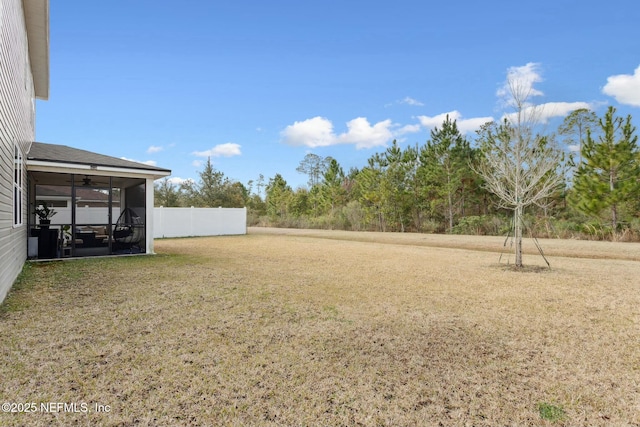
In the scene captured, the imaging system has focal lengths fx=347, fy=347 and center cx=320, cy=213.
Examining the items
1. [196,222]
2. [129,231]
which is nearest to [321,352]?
[129,231]

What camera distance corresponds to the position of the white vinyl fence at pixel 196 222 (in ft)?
57.7

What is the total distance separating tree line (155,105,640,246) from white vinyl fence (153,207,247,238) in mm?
10680

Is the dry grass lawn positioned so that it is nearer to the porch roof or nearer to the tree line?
the porch roof

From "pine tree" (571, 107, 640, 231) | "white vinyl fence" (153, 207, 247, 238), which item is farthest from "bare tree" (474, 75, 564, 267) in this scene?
"white vinyl fence" (153, 207, 247, 238)

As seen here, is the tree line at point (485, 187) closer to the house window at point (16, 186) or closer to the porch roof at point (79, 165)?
the porch roof at point (79, 165)

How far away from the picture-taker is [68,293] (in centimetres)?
532

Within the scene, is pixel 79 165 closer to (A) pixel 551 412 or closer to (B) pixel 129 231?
(B) pixel 129 231

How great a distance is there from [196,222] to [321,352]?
16.9m

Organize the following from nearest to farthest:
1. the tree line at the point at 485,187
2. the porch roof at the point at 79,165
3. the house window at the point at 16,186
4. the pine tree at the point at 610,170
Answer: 1. the house window at the point at 16,186
2. the porch roof at the point at 79,165
3. the tree line at the point at 485,187
4. the pine tree at the point at 610,170

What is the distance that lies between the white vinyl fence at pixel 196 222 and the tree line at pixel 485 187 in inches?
420

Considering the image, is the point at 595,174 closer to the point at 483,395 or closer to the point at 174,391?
the point at 483,395

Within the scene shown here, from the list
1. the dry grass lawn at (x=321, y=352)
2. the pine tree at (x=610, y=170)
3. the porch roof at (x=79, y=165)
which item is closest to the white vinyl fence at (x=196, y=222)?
the porch roof at (x=79, y=165)

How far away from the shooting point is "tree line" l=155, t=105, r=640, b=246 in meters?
8.57

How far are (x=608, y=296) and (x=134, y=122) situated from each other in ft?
78.3
